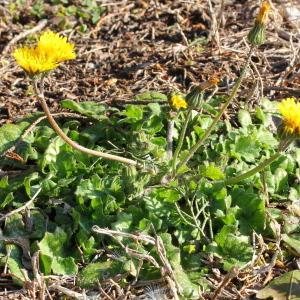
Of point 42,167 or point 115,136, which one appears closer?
point 42,167

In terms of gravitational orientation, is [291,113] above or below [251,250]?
above

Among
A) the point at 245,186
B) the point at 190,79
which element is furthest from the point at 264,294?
the point at 190,79

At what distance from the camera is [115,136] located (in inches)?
140

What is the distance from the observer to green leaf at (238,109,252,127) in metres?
3.65

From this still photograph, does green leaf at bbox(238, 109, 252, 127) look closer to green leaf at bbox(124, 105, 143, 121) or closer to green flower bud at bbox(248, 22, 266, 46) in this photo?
green leaf at bbox(124, 105, 143, 121)

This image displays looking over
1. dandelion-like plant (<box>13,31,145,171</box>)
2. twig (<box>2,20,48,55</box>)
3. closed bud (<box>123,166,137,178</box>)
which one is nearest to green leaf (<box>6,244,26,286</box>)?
closed bud (<box>123,166,137,178</box>)

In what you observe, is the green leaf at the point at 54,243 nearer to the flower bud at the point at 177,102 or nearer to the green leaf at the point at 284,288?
the flower bud at the point at 177,102

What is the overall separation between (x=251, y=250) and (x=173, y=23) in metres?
2.28

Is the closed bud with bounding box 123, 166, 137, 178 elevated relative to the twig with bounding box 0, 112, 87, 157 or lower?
elevated

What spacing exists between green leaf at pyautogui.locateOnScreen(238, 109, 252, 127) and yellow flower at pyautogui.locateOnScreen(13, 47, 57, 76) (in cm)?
134

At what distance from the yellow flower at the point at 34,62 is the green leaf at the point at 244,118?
1337 mm

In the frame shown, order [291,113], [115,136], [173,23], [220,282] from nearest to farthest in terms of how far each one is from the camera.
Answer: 1. [291,113]
2. [220,282]
3. [115,136]
4. [173,23]

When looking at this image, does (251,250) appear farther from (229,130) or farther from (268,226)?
(229,130)

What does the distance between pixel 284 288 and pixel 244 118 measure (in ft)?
3.74
